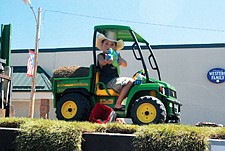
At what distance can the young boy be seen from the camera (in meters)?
6.48

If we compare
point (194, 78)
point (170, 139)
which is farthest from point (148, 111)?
point (194, 78)

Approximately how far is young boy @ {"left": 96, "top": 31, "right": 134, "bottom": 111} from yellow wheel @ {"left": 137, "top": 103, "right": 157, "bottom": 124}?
1.71 feet

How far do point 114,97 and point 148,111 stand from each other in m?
0.90

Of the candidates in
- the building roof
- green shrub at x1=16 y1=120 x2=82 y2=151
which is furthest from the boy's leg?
the building roof

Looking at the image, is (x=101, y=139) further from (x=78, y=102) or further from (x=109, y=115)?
(x=78, y=102)

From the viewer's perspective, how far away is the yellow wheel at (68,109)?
661cm

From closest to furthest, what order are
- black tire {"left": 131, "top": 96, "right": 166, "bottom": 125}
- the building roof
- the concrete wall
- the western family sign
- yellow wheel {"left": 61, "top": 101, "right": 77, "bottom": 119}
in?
black tire {"left": 131, "top": 96, "right": 166, "bottom": 125} < yellow wheel {"left": 61, "top": 101, "right": 77, "bottom": 119} < the concrete wall < the western family sign < the building roof

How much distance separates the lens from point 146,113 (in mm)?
6074

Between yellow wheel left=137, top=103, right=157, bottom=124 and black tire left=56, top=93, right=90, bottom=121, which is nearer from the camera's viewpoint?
yellow wheel left=137, top=103, right=157, bottom=124

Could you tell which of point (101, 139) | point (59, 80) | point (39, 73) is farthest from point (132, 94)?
point (39, 73)

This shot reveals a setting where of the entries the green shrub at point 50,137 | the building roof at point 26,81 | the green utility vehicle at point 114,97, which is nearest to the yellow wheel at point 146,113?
the green utility vehicle at point 114,97

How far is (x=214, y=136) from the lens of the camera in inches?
153

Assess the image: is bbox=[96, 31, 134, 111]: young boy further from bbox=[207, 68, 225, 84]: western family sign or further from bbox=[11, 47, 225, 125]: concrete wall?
bbox=[207, 68, 225, 84]: western family sign

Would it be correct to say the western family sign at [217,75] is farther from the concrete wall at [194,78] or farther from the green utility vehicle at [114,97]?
the green utility vehicle at [114,97]
